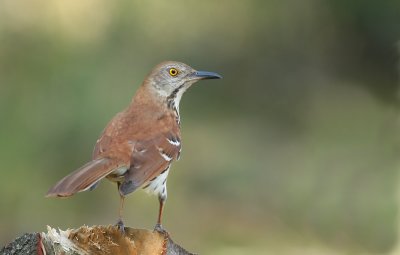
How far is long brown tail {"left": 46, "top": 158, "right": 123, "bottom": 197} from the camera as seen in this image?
4050mm

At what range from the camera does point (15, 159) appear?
30.5 feet

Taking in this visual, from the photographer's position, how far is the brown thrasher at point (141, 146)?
4.44 metres

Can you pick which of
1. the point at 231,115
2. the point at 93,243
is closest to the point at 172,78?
the point at 93,243

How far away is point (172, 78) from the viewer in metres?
5.71

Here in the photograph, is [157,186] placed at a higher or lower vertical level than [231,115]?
higher

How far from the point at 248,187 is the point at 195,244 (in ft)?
5.95

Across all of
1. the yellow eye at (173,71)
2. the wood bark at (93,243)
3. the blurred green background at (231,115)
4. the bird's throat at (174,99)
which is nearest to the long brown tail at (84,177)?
the wood bark at (93,243)

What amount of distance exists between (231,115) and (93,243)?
25.8ft

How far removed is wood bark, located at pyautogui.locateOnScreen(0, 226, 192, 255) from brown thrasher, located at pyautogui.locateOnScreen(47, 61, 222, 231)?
11cm

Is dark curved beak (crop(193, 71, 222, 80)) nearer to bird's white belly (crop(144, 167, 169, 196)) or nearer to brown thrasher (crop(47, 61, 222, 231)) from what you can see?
brown thrasher (crop(47, 61, 222, 231))

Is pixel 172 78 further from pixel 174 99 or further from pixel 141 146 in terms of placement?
pixel 141 146

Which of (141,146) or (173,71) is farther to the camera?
(173,71)

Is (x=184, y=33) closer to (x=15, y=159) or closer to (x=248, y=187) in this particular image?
(x=248, y=187)

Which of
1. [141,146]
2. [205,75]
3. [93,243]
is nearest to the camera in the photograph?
[93,243]
